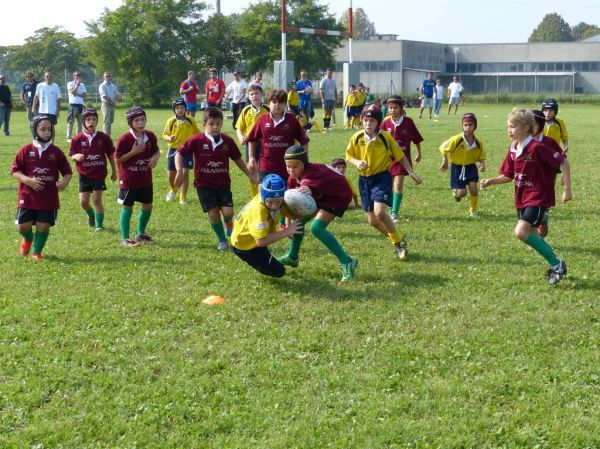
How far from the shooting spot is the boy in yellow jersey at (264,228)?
6.91 meters

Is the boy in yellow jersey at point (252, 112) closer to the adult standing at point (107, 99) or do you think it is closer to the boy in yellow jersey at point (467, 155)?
the boy in yellow jersey at point (467, 155)

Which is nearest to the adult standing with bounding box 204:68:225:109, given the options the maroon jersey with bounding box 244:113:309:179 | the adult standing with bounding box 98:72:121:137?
the adult standing with bounding box 98:72:121:137

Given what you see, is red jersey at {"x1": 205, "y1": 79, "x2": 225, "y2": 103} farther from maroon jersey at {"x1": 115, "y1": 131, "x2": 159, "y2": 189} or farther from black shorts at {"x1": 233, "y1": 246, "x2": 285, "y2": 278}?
black shorts at {"x1": 233, "y1": 246, "x2": 285, "y2": 278}

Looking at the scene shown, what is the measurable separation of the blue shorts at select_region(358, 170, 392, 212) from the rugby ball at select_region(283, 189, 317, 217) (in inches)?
64.3

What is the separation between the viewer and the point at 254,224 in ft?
23.1

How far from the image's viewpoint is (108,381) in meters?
5.02

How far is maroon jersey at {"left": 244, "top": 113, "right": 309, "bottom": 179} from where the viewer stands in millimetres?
9250

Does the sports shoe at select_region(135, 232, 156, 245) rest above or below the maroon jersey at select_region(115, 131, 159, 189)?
below

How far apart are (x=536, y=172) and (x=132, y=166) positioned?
4.70 meters

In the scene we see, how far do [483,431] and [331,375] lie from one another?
1.17 metres

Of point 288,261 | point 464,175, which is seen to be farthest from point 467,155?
point 288,261

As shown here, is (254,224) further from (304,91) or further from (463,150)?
(304,91)

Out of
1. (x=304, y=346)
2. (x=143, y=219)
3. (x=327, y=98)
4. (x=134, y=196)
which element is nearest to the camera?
(x=304, y=346)

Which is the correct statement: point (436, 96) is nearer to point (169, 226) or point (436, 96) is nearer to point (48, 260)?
point (169, 226)
